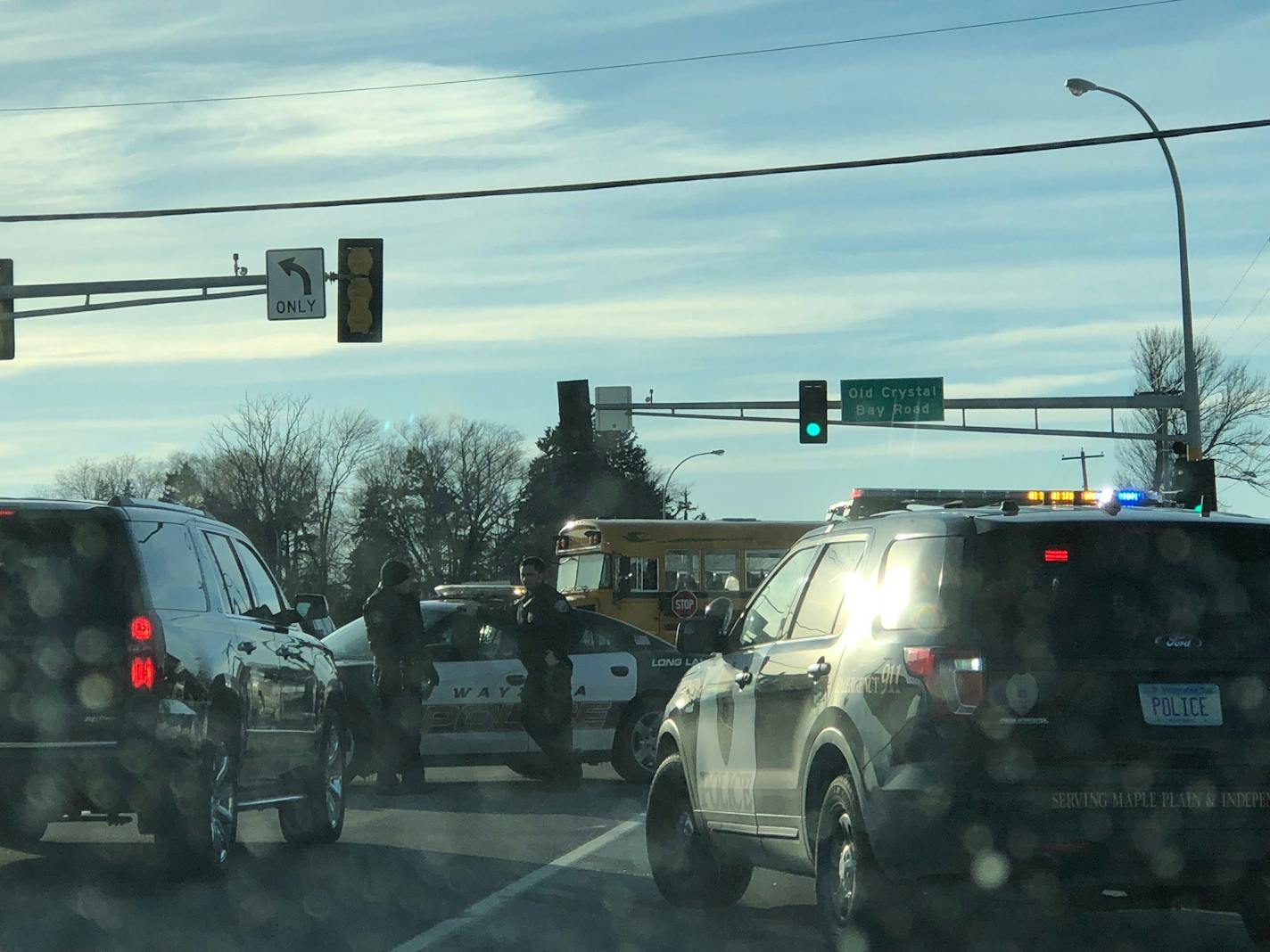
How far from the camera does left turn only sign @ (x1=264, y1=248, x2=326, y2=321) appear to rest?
22.7 meters

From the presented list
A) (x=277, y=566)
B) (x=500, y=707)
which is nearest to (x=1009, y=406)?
(x=500, y=707)

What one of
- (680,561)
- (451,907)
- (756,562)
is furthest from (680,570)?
(451,907)

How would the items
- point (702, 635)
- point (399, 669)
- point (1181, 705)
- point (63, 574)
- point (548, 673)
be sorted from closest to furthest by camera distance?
point (1181, 705)
point (702, 635)
point (63, 574)
point (399, 669)
point (548, 673)

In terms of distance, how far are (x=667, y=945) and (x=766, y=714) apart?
1051 millimetres

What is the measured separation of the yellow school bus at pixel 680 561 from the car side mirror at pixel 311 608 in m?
20.4

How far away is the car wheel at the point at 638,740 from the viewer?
1670 centimetres

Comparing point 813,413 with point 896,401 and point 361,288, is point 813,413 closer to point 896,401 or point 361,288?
point 896,401

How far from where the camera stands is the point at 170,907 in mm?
9125

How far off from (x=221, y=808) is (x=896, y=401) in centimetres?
2988

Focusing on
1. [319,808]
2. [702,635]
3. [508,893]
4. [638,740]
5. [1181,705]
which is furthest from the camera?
[638,740]

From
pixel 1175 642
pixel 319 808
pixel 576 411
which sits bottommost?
pixel 319 808

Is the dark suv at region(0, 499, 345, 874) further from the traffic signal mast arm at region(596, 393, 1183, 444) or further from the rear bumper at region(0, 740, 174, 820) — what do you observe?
the traffic signal mast arm at region(596, 393, 1183, 444)

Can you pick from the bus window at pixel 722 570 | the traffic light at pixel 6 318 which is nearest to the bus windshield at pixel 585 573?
the bus window at pixel 722 570

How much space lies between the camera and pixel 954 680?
6555 millimetres
